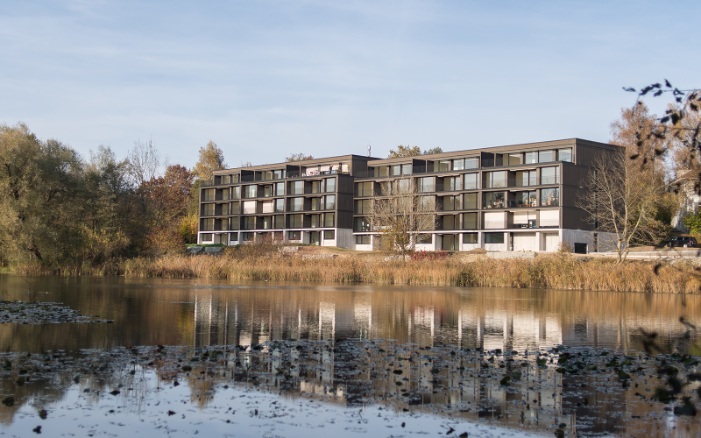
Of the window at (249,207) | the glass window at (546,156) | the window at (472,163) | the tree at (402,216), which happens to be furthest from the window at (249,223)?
the glass window at (546,156)

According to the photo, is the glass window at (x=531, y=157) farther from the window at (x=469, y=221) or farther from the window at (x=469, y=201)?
the window at (x=469, y=221)

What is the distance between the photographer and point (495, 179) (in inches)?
3871

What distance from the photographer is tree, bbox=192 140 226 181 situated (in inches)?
5645

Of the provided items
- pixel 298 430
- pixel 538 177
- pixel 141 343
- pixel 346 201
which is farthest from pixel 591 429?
pixel 346 201

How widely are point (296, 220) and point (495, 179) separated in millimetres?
34786

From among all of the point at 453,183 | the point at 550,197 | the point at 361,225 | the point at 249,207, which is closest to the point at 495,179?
the point at 453,183

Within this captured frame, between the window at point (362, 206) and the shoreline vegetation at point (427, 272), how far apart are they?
166 feet

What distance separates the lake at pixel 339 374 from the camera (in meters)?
9.87

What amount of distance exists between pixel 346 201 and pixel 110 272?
5853 centimetres

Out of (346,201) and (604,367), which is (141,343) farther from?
(346,201)

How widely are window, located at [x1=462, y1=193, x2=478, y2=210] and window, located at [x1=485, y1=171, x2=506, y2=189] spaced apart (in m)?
2.38

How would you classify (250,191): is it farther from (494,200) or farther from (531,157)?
(531,157)

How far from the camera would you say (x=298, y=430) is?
372 inches

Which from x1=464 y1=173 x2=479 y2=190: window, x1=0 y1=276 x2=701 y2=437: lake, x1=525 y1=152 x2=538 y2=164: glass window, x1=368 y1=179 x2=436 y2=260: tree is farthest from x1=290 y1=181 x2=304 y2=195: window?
x1=0 y1=276 x2=701 y2=437: lake
